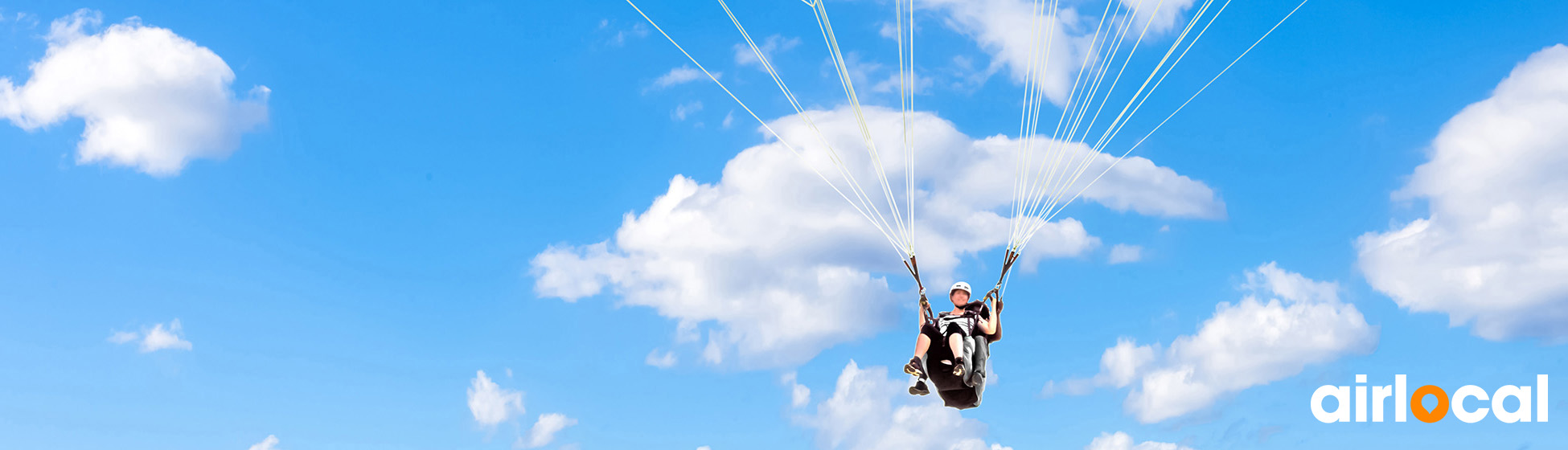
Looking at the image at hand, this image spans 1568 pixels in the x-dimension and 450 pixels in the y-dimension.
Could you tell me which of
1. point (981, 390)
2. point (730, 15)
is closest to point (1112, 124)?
point (981, 390)

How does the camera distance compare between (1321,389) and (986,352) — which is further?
(1321,389)

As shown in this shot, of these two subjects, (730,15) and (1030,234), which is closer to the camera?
(730,15)

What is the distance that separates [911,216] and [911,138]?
48.8 inches

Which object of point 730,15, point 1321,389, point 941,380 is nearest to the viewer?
point 730,15

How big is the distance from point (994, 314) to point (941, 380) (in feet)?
5.03

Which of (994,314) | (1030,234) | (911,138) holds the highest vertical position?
(911,138)

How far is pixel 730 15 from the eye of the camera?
15484mm

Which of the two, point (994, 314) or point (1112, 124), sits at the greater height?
point (1112, 124)

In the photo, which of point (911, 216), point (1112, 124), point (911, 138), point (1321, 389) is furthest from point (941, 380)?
point (1321, 389)

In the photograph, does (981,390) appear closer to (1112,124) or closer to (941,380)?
(941,380)

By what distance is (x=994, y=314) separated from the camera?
18438mm

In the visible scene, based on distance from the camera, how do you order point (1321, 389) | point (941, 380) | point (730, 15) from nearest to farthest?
point (730, 15) < point (941, 380) < point (1321, 389)

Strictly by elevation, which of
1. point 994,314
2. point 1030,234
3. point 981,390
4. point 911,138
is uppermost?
point 911,138

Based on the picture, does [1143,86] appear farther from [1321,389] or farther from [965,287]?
[1321,389]
